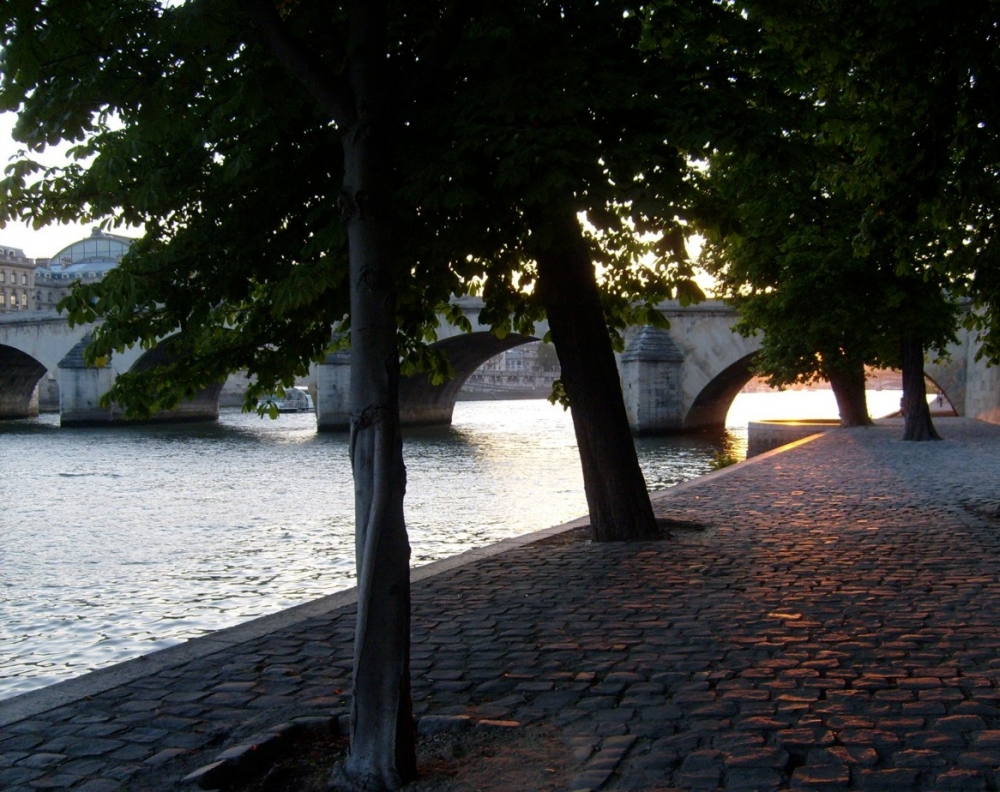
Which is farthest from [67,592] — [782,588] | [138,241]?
[782,588]

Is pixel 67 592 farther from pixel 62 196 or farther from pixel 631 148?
pixel 631 148

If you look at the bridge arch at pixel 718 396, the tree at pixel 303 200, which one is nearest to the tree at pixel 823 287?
the tree at pixel 303 200

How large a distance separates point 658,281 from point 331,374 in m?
35.8

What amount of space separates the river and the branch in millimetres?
4933

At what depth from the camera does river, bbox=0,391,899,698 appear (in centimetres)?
933

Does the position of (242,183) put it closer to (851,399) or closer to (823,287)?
(823,287)

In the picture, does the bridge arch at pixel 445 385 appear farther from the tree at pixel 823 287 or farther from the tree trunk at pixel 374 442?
the tree trunk at pixel 374 442

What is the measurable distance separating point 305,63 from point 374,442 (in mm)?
1505

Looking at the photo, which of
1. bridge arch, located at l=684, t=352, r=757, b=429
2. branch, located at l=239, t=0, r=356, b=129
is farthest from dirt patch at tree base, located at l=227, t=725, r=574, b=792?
bridge arch, located at l=684, t=352, r=757, b=429

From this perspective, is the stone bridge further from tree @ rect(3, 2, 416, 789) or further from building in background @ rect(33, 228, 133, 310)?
building in background @ rect(33, 228, 133, 310)

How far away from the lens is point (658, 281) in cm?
993

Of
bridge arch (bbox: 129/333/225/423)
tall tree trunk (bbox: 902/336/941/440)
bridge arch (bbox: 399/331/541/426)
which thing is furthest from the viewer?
bridge arch (bbox: 129/333/225/423)

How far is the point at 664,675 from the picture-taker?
504 cm

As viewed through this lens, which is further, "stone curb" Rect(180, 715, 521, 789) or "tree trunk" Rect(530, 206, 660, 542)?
"tree trunk" Rect(530, 206, 660, 542)
